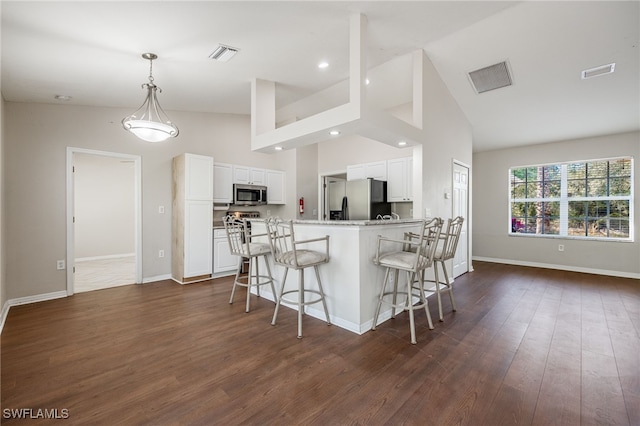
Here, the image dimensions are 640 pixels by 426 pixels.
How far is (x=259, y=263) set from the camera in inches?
147

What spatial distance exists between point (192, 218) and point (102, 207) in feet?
12.7

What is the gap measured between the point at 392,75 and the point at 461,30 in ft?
3.57

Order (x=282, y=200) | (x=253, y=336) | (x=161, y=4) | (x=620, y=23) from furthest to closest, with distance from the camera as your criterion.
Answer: (x=282, y=200) < (x=620, y=23) < (x=253, y=336) < (x=161, y=4)

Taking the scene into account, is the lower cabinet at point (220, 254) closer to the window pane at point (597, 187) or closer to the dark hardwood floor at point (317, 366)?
the dark hardwood floor at point (317, 366)

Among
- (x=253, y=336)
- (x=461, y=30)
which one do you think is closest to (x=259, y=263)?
(x=253, y=336)

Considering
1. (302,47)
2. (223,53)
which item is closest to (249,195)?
(223,53)

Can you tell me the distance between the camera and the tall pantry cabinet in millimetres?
4352

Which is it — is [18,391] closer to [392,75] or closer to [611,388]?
[611,388]

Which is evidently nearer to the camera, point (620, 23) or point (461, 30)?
point (620, 23)

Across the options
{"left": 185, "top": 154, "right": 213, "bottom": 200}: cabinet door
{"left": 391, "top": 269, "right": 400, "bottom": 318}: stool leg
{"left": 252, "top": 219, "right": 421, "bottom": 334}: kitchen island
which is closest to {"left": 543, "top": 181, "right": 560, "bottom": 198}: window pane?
{"left": 252, "top": 219, "right": 421, "bottom": 334}: kitchen island

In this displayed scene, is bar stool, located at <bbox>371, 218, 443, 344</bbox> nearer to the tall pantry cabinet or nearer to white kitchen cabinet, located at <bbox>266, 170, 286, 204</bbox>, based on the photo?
A: the tall pantry cabinet

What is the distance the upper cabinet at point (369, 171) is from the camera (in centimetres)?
504

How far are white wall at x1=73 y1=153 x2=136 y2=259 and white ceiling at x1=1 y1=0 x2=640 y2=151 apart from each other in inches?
138

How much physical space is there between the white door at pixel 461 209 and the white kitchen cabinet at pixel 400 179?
0.72 metres
